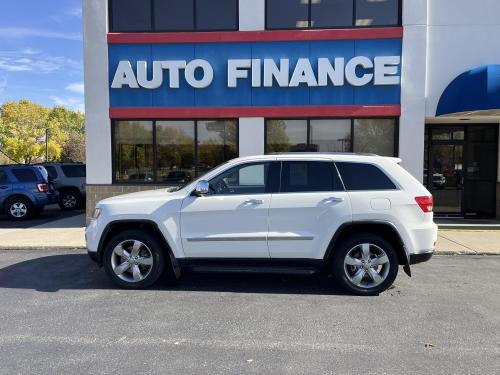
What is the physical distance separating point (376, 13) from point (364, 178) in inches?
271

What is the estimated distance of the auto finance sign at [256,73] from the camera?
402 inches

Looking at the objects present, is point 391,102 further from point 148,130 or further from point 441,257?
point 148,130

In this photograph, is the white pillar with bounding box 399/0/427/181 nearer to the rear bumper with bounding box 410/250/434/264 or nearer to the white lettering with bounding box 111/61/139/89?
the rear bumper with bounding box 410/250/434/264

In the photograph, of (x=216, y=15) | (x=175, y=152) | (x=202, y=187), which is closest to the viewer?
(x=202, y=187)

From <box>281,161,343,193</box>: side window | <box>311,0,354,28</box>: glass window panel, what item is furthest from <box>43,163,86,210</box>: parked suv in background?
<box>281,161,343,193</box>: side window

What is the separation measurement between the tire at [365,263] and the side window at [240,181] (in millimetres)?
1286

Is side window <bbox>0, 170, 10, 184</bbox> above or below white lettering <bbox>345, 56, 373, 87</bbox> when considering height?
below

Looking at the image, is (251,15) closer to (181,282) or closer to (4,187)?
(181,282)

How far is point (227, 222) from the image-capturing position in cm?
520

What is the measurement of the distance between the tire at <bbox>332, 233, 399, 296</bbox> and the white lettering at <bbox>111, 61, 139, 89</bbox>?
7607mm

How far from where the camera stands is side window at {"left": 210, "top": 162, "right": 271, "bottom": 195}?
5.31 m

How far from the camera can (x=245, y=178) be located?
5355 mm

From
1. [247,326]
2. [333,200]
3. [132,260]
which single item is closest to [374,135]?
[333,200]

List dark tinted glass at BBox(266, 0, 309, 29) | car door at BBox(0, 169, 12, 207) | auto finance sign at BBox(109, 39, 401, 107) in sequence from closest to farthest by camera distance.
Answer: auto finance sign at BBox(109, 39, 401, 107)
dark tinted glass at BBox(266, 0, 309, 29)
car door at BBox(0, 169, 12, 207)
